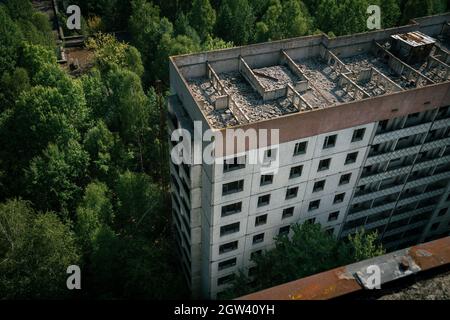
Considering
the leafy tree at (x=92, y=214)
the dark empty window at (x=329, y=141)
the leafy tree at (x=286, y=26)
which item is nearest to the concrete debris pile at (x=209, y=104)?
the dark empty window at (x=329, y=141)

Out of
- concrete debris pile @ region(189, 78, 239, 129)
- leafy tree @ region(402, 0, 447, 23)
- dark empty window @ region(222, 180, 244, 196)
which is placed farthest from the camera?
leafy tree @ region(402, 0, 447, 23)

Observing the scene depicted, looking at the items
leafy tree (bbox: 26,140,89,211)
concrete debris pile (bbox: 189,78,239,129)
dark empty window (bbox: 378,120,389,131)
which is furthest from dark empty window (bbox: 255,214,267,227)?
leafy tree (bbox: 26,140,89,211)

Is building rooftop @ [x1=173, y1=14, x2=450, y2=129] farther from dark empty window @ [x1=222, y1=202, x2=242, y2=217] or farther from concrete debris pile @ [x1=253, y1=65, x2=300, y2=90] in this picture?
dark empty window @ [x1=222, y1=202, x2=242, y2=217]

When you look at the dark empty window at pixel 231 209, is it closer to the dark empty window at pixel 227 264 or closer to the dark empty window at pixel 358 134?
the dark empty window at pixel 227 264

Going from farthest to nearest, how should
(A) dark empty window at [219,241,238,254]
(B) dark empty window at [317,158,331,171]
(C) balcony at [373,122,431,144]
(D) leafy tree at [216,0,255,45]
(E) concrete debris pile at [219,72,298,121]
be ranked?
(D) leafy tree at [216,0,255,45], (A) dark empty window at [219,241,238,254], (C) balcony at [373,122,431,144], (B) dark empty window at [317,158,331,171], (E) concrete debris pile at [219,72,298,121]

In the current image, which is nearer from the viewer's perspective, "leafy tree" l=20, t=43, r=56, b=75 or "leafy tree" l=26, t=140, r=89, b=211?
"leafy tree" l=26, t=140, r=89, b=211

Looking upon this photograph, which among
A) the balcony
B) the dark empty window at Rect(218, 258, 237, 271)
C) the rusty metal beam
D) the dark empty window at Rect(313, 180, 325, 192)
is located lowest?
the dark empty window at Rect(218, 258, 237, 271)

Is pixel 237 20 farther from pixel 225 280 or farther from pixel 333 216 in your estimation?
pixel 225 280

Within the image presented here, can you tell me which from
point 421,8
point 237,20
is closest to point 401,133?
point 237,20
